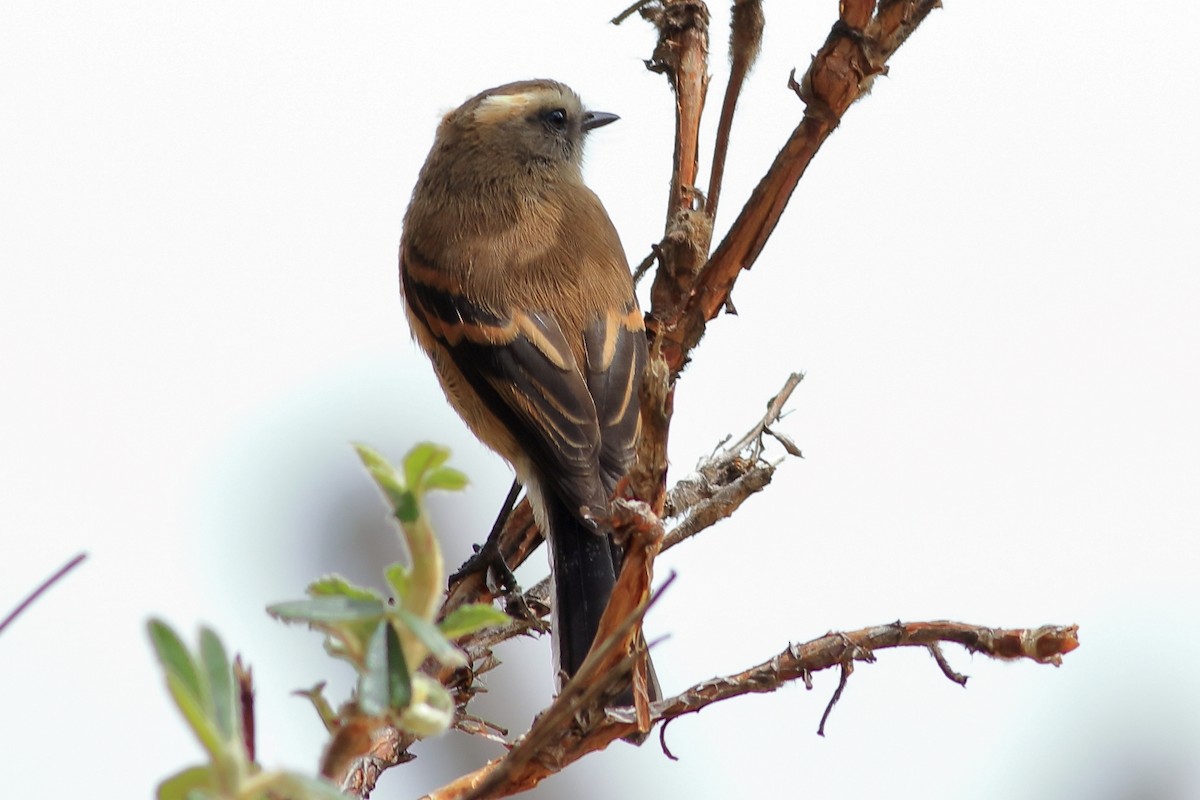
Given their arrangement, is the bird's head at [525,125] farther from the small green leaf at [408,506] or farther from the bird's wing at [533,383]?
the small green leaf at [408,506]

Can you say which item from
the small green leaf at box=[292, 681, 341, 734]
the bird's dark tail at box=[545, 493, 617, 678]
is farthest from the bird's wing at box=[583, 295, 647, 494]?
the small green leaf at box=[292, 681, 341, 734]

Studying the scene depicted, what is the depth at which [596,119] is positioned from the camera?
5.82 metres

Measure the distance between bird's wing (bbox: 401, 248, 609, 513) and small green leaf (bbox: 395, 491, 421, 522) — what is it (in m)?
2.88

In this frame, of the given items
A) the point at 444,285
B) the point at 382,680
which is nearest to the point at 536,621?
the point at 444,285

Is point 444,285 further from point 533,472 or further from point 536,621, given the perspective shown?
point 536,621

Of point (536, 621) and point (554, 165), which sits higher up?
point (554, 165)

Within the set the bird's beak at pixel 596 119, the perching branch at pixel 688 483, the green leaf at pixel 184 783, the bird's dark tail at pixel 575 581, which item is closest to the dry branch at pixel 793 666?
the perching branch at pixel 688 483

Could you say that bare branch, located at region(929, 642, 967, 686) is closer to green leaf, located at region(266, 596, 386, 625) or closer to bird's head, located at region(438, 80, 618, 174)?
green leaf, located at region(266, 596, 386, 625)

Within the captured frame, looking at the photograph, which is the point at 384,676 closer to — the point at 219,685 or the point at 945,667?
the point at 219,685

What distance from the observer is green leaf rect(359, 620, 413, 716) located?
29.9 inches

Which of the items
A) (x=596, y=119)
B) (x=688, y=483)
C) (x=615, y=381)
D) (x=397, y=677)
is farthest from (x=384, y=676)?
(x=596, y=119)

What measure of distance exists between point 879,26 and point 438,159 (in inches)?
123

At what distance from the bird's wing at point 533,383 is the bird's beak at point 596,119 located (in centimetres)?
146

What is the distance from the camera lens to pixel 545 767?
1.59 metres
